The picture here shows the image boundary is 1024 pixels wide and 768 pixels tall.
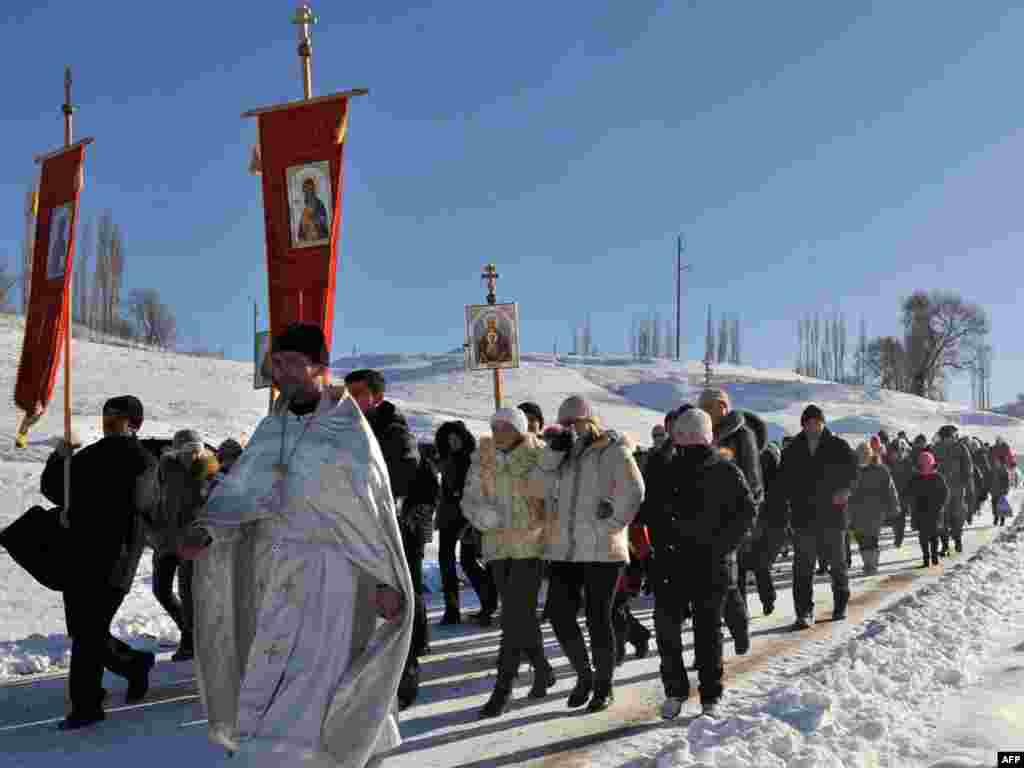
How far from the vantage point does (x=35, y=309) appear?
9352 millimetres

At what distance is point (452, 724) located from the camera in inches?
255

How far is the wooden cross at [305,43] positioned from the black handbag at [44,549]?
3851 mm

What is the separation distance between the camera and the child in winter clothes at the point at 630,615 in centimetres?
796

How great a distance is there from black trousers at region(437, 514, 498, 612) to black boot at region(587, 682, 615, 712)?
3.70 meters

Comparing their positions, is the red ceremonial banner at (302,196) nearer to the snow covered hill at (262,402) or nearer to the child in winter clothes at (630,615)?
the child in winter clothes at (630,615)

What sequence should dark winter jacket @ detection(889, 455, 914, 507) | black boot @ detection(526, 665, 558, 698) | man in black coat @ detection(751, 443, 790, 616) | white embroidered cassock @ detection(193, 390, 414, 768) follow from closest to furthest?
1. white embroidered cassock @ detection(193, 390, 414, 768)
2. black boot @ detection(526, 665, 558, 698)
3. man in black coat @ detection(751, 443, 790, 616)
4. dark winter jacket @ detection(889, 455, 914, 507)

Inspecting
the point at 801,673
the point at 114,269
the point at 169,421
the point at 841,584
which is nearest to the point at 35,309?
the point at 801,673

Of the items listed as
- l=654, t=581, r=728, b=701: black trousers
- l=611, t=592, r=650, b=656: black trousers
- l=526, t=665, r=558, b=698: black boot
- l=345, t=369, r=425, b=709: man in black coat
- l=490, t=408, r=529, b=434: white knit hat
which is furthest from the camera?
l=611, t=592, r=650, b=656: black trousers

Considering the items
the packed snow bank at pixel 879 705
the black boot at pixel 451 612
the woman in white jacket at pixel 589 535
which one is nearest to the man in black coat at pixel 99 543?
the woman in white jacket at pixel 589 535

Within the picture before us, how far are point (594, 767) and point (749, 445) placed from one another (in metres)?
4.31

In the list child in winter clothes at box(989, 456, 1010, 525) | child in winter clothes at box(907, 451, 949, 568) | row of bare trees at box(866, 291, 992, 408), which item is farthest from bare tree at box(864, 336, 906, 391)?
child in winter clothes at box(907, 451, 949, 568)

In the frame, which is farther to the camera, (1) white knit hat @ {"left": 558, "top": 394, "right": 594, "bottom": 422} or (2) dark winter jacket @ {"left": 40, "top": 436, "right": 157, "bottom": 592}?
(1) white knit hat @ {"left": 558, "top": 394, "right": 594, "bottom": 422}

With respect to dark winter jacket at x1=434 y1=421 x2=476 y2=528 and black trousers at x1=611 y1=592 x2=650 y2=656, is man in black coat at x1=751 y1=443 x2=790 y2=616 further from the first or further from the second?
dark winter jacket at x1=434 y1=421 x2=476 y2=528

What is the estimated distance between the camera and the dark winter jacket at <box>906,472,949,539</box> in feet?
49.7
